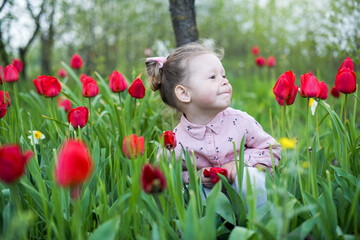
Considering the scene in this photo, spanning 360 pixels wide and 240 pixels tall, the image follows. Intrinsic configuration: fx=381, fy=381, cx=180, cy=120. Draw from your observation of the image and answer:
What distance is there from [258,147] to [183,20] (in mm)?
1361

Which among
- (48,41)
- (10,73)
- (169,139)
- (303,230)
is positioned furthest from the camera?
(48,41)

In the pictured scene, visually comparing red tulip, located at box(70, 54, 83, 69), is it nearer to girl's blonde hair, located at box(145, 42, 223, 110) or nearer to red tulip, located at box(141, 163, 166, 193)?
girl's blonde hair, located at box(145, 42, 223, 110)

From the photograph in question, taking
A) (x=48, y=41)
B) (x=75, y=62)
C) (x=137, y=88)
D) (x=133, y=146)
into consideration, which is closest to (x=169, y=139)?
(x=133, y=146)

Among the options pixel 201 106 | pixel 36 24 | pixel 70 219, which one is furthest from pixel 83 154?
pixel 36 24

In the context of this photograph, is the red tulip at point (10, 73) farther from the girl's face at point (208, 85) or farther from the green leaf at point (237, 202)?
the green leaf at point (237, 202)

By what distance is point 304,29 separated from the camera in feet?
22.4

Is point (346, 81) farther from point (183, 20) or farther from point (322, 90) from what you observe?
point (183, 20)

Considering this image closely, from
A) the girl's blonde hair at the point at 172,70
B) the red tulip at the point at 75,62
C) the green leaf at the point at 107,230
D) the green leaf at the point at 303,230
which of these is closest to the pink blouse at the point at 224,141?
the girl's blonde hair at the point at 172,70

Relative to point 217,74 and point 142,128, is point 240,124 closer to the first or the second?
point 217,74

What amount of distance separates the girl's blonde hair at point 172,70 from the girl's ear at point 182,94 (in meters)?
0.04

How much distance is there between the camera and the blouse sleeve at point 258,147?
1747 millimetres

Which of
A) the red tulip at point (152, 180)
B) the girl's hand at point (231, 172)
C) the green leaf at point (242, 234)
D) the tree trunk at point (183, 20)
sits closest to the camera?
the red tulip at point (152, 180)

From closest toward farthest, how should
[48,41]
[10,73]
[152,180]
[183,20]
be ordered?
1. [152,180]
2. [10,73]
3. [183,20]
4. [48,41]

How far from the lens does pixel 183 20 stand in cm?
280
